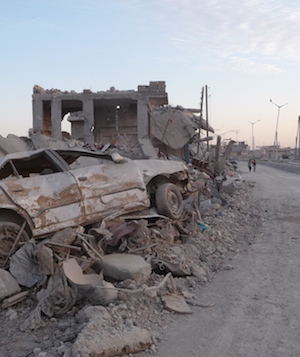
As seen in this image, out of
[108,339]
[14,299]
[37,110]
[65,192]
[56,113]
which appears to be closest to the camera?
[108,339]

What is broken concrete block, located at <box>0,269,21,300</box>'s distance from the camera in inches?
184

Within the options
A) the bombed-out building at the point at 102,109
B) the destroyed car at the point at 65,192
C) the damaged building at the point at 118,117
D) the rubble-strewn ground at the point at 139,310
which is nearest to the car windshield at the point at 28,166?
the destroyed car at the point at 65,192

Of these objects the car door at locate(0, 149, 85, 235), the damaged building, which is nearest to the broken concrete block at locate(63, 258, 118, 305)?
the car door at locate(0, 149, 85, 235)

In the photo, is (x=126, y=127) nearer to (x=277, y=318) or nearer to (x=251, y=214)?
(x=251, y=214)

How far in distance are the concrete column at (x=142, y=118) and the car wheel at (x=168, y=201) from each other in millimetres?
12626

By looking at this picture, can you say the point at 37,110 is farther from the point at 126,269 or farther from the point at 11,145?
the point at 126,269

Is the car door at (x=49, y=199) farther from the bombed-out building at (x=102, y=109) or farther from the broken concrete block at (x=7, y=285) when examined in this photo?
the bombed-out building at (x=102, y=109)

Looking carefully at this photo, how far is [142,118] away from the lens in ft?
66.3

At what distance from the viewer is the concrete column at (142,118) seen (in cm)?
2008

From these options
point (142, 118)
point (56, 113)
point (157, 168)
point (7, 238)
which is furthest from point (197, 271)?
point (56, 113)

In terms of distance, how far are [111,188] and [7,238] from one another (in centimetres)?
171

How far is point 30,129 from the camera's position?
70.0 feet

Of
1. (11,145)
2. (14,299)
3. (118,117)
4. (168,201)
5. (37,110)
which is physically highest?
(37,110)

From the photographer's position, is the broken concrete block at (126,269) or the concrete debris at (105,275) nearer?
the concrete debris at (105,275)
